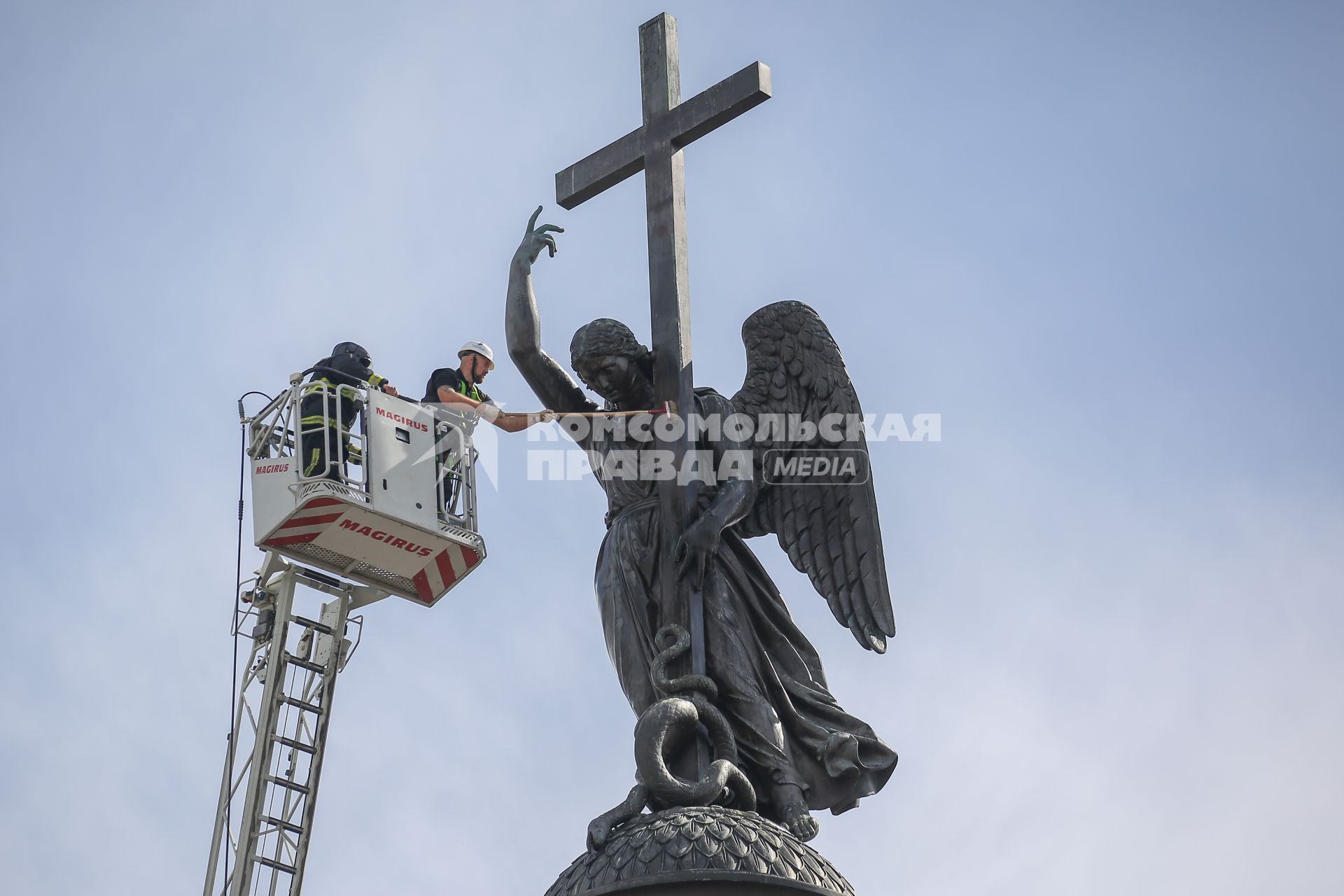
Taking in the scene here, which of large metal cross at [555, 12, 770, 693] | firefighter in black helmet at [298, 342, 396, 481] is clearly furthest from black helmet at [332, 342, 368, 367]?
large metal cross at [555, 12, 770, 693]

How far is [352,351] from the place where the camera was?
2092 centimetres

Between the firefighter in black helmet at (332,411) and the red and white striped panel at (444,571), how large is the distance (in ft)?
5.88

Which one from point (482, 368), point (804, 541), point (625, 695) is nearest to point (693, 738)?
point (625, 695)

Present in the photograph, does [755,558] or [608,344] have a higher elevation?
[608,344]

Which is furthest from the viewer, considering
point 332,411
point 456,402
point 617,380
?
point 332,411

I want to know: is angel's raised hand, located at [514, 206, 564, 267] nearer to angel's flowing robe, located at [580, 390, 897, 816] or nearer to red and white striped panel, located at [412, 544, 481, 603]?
angel's flowing robe, located at [580, 390, 897, 816]

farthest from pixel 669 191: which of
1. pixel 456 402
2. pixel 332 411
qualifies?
pixel 332 411

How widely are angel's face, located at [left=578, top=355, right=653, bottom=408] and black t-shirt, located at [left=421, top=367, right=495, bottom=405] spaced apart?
905cm

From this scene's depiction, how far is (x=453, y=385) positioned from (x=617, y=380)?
1019 centimetres

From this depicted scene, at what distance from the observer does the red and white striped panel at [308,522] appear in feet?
68.4

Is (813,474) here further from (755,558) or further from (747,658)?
(747,658)

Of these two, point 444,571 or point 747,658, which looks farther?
point 444,571

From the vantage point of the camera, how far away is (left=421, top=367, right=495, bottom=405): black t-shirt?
61.8ft

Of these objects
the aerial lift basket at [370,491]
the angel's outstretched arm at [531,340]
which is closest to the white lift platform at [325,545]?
the aerial lift basket at [370,491]
